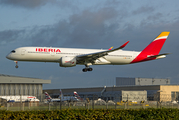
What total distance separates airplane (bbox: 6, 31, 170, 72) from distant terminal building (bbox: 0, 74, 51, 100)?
98.5ft

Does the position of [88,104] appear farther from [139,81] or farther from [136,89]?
[139,81]

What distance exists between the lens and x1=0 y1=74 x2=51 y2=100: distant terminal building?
71600 millimetres

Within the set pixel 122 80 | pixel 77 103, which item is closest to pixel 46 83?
pixel 122 80

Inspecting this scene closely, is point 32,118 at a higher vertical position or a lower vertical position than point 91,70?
lower

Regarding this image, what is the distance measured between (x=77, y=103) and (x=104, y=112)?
14.1 meters

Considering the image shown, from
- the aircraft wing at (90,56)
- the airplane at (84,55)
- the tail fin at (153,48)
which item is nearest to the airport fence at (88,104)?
the airplane at (84,55)

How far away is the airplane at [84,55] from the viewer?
4212 centimetres

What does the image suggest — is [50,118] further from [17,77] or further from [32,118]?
[17,77]

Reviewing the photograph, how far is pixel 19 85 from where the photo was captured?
74.1 m

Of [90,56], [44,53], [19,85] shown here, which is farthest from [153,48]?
[19,85]

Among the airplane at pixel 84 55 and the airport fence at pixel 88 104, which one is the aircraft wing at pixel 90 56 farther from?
the airport fence at pixel 88 104

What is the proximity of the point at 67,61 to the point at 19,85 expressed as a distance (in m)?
35.6

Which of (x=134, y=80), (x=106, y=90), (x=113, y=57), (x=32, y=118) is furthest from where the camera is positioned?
(x=134, y=80)

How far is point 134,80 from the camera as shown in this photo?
98.6m
